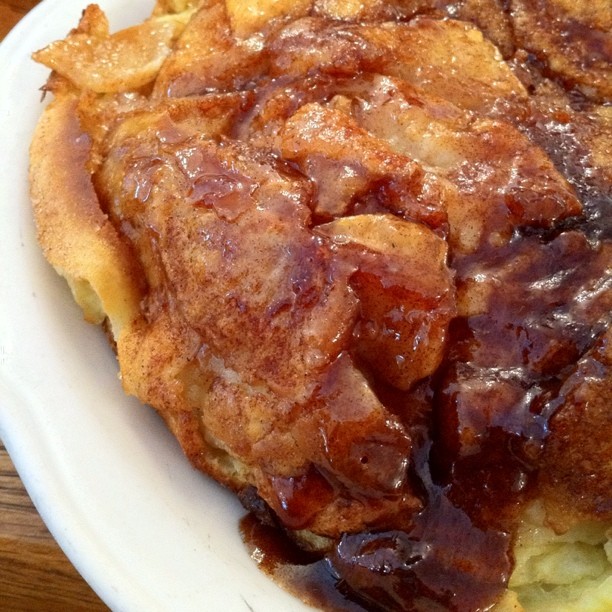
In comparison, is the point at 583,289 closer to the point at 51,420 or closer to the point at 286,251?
the point at 286,251

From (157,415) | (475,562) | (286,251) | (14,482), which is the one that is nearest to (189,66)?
(286,251)

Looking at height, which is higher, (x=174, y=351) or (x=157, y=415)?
(x=174, y=351)

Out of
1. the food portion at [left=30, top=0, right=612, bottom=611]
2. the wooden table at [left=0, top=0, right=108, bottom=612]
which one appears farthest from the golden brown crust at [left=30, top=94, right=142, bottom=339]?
the wooden table at [left=0, top=0, right=108, bottom=612]

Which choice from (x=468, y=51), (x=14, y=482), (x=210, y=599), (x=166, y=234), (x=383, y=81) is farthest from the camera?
(x=14, y=482)

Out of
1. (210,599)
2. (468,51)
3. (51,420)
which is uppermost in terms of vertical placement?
(468,51)

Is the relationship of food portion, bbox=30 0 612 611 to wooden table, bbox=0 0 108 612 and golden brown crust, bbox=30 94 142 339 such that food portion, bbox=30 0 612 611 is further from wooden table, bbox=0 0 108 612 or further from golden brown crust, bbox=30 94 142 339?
wooden table, bbox=0 0 108 612

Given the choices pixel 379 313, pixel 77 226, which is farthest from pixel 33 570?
pixel 379 313
